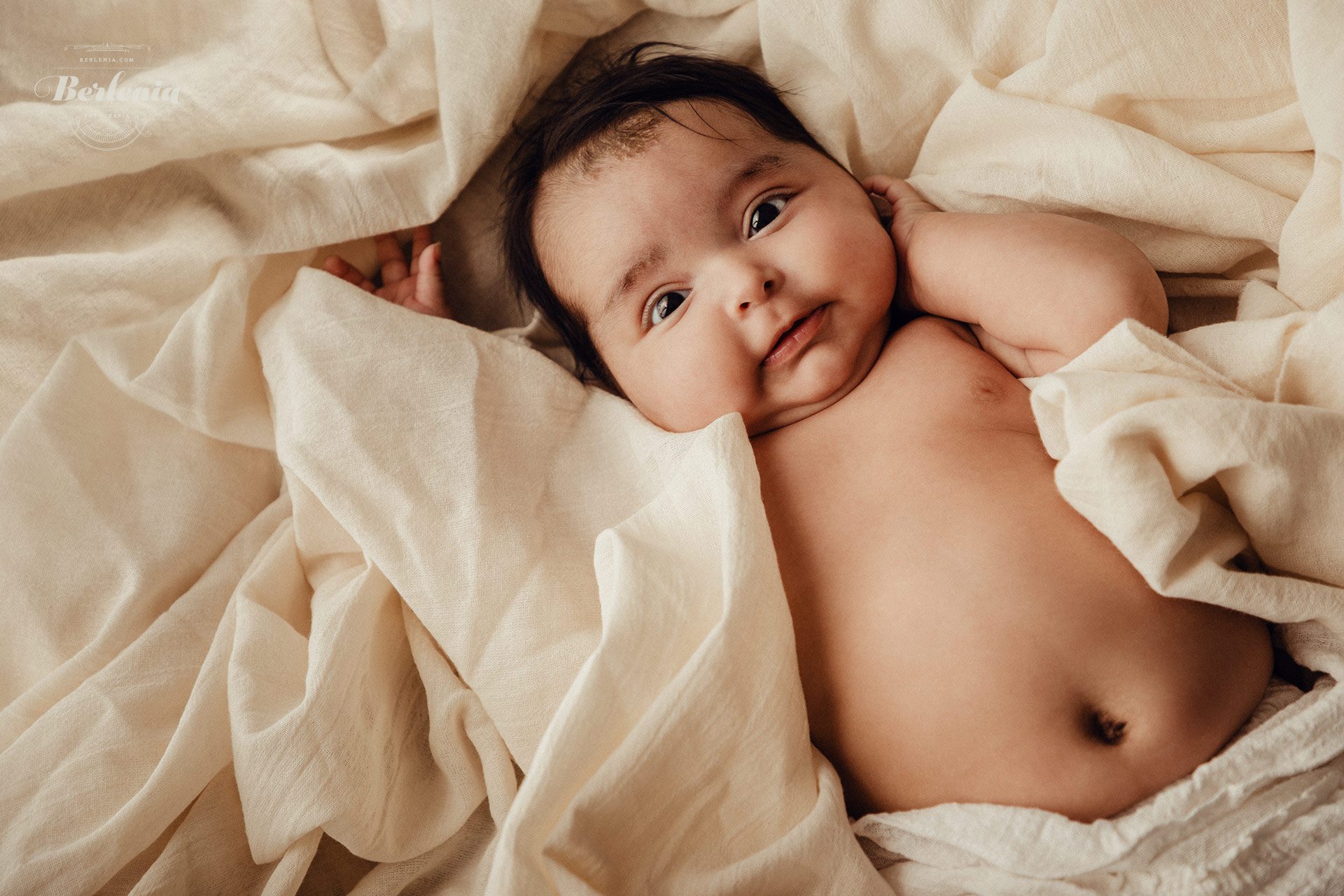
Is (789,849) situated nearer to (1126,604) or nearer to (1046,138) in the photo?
(1126,604)

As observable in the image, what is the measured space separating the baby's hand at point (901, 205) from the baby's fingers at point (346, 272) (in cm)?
75

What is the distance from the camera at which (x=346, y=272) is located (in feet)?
4.37

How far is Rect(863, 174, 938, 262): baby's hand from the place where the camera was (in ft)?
3.71

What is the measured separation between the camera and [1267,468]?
80 cm

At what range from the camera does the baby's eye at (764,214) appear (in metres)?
1.07

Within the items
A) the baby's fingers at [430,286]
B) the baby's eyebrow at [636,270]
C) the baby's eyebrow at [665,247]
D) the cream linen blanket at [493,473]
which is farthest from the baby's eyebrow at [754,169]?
the baby's fingers at [430,286]

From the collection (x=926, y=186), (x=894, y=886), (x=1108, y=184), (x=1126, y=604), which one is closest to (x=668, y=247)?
(x=926, y=186)

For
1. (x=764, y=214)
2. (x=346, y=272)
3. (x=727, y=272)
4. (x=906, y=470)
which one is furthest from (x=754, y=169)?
(x=346, y=272)

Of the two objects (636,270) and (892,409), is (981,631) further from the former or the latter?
(636,270)

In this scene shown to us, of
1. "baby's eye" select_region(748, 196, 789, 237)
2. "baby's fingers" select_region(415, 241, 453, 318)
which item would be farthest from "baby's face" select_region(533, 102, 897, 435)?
"baby's fingers" select_region(415, 241, 453, 318)

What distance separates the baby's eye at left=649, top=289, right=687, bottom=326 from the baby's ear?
325 mm

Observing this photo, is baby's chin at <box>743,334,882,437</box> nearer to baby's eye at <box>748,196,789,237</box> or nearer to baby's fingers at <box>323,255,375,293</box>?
baby's eye at <box>748,196,789,237</box>

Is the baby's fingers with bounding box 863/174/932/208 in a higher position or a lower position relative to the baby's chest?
higher

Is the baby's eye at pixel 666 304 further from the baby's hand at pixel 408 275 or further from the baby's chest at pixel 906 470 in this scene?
the baby's hand at pixel 408 275
